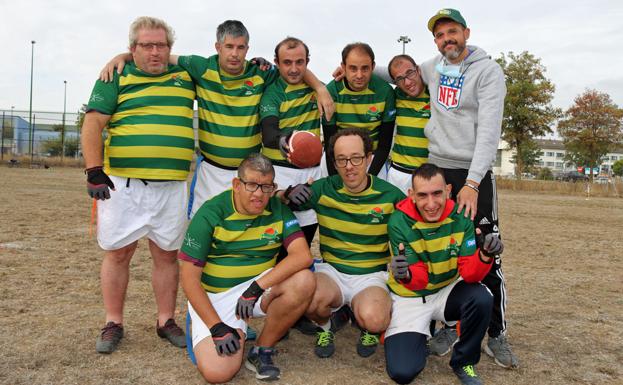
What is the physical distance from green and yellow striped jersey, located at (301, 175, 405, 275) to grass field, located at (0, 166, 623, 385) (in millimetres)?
767

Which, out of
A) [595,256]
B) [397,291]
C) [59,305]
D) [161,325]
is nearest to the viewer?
[397,291]

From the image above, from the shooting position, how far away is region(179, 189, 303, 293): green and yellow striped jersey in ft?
12.7

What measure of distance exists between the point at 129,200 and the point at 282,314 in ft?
4.91

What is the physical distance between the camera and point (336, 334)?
15.9 ft

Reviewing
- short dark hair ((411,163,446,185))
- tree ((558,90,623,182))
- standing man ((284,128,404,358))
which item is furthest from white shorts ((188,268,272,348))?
tree ((558,90,623,182))

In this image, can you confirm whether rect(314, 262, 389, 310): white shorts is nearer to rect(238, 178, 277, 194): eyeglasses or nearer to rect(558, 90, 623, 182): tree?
rect(238, 178, 277, 194): eyeglasses

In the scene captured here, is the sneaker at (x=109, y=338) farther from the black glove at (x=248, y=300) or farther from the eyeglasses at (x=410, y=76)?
the eyeglasses at (x=410, y=76)

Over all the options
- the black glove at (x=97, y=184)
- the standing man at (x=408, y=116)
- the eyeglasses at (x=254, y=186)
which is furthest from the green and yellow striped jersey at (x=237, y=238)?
the standing man at (x=408, y=116)

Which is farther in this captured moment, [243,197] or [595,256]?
[595,256]

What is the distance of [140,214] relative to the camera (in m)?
4.24

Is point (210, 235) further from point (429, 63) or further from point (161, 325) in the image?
point (429, 63)

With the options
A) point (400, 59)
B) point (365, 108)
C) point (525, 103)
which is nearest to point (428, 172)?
point (365, 108)

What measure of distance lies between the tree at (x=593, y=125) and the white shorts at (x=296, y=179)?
1690 inches

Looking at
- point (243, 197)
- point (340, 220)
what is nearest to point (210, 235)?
point (243, 197)
